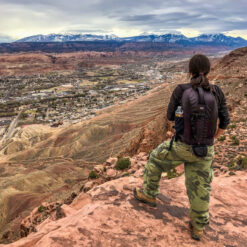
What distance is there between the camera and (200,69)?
2.97m

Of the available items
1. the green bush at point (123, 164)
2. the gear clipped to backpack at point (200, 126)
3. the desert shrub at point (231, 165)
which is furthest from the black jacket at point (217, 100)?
the green bush at point (123, 164)

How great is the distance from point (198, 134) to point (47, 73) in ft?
508

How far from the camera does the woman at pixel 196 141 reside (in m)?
2.92

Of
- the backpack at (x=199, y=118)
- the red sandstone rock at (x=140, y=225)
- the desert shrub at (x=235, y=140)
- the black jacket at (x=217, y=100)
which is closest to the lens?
the backpack at (x=199, y=118)

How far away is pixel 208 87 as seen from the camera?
2.93 meters

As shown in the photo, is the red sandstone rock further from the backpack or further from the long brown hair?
the long brown hair

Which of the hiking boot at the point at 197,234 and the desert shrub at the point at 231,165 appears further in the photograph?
the desert shrub at the point at 231,165

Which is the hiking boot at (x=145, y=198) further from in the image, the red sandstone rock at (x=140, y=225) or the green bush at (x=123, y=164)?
the green bush at (x=123, y=164)

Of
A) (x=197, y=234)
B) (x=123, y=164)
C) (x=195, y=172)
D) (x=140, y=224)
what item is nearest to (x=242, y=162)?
(x=123, y=164)

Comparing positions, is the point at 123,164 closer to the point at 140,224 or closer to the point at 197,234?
the point at 140,224

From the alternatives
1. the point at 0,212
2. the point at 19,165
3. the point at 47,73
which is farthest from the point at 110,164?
the point at 47,73

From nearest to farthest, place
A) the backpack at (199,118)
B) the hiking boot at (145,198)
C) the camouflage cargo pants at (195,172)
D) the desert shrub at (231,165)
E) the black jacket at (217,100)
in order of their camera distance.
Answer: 1. the backpack at (199,118)
2. the black jacket at (217,100)
3. the camouflage cargo pants at (195,172)
4. the hiking boot at (145,198)
5. the desert shrub at (231,165)

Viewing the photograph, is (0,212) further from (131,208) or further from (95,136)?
(95,136)

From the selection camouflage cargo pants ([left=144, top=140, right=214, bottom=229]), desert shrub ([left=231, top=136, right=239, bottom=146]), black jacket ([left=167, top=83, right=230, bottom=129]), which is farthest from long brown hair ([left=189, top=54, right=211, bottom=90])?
desert shrub ([left=231, top=136, right=239, bottom=146])
